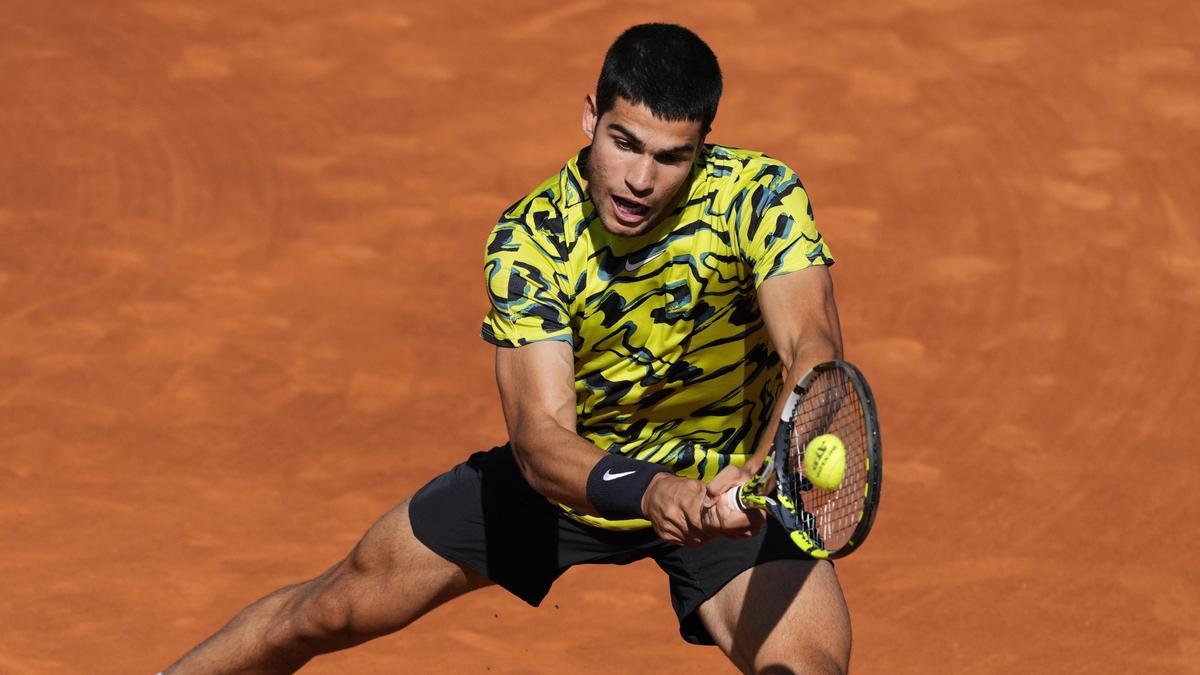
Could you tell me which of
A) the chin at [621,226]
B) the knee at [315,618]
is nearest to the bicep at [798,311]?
the chin at [621,226]

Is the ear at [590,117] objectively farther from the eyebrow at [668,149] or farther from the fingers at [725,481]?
the fingers at [725,481]

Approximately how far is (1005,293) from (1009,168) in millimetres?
1160

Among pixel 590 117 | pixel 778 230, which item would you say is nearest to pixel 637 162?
pixel 590 117

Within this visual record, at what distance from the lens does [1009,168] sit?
10.3 meters

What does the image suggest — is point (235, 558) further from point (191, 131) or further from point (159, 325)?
point (191, 131)

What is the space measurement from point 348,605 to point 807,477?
5.69ft

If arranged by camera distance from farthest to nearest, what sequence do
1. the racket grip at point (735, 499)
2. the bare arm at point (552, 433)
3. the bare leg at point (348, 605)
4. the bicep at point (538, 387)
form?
the bare leg at point (348, 605)
the bicep at point (538, 387)
the bare arm at point (552, 433)
the racket grip at point (735, 499)

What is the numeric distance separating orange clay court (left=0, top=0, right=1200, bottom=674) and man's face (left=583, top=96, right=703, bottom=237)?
2.57 meters

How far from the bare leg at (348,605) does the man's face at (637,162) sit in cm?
126

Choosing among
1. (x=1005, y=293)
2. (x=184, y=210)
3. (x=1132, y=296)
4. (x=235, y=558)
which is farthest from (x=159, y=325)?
(x=1132, y=296)

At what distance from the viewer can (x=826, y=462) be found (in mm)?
4625

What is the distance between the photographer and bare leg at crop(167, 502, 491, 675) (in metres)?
5.76

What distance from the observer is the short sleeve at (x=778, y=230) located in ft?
16.9

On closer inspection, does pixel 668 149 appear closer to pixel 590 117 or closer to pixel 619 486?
pixel 590 117
